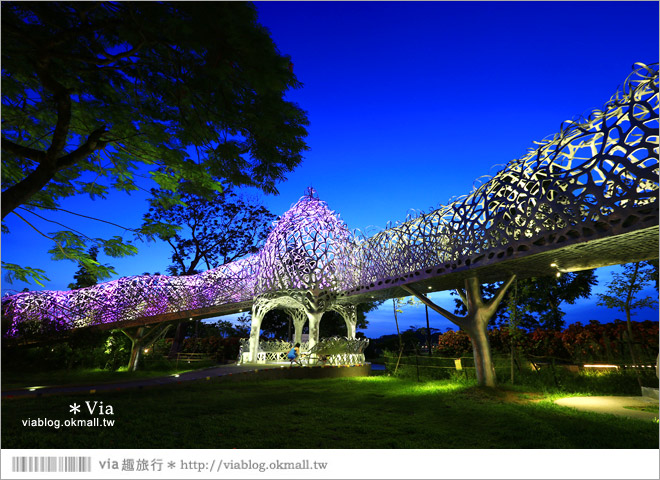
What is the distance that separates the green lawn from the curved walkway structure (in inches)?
130

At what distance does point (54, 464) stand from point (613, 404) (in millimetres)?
10588

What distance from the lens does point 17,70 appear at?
4500 mm

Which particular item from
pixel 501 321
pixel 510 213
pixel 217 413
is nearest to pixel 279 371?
pixel 217 413

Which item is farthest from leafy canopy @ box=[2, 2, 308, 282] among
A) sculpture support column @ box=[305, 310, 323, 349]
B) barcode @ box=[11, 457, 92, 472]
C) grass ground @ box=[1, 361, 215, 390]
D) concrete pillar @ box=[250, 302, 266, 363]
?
concrete pillar @ box=[250, 302, 266, 363]

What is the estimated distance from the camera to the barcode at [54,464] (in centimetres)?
362

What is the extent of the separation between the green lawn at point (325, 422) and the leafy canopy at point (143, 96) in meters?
3.05

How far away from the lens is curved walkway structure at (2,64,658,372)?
271 inches

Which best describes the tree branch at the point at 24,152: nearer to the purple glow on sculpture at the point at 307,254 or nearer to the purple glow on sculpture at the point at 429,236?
the purple glow on sculpture at the point at 429,236

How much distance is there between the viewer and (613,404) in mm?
8516

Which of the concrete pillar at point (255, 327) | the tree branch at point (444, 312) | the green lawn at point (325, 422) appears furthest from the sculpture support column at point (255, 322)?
the tree branch at point (444, 312)

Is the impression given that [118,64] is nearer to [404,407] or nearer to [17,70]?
[17,70]

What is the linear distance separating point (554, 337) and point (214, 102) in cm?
1462

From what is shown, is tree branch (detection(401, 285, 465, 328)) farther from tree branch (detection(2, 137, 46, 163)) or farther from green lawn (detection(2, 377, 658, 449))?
tree branch (detection(2, 137, 46, 163))

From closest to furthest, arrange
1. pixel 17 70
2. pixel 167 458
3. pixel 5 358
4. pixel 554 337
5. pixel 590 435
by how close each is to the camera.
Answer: pixel 167 458 < pixel 17 70 < pixel 590 435 < pixel 554 337 < pixel 5 358
